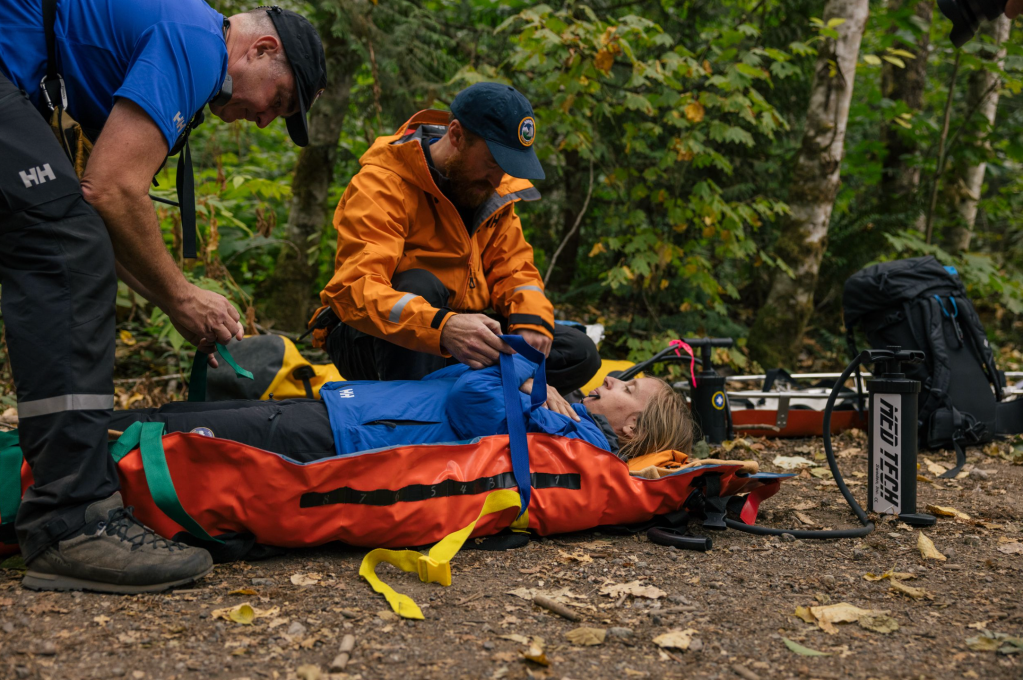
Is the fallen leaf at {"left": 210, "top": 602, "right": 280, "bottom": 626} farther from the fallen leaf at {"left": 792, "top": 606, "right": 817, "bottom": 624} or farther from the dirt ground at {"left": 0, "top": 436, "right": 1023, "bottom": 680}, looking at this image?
the fallen leaf at {"left": 792, "top": 606, "right": 817, "bottom": 624}

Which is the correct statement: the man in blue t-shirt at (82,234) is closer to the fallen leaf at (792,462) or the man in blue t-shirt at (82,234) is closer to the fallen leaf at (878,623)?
the fallen leaf at (878,623)

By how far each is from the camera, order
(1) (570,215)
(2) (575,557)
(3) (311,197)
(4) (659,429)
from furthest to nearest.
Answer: (1) (570,215)
(3) (311,197)
(4) (659,429)
(2) (575,557)

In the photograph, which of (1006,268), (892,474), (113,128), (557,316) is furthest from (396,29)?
(1006,268)

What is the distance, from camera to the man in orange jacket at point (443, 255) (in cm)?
288

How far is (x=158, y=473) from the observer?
6.93ft

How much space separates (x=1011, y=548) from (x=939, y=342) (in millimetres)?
1893

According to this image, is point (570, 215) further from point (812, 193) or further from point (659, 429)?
point (659, 429)

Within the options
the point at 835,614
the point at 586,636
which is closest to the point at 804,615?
the point at 835,614

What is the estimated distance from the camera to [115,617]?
178 centimetres

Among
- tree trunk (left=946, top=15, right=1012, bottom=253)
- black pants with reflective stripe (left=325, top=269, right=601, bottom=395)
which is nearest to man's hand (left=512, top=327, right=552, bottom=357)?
black pants with reflective stripe (left=325, top=269, right=601, bottom=395)

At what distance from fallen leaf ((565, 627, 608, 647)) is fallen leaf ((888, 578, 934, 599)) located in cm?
95

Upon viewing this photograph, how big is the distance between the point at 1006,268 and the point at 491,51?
6946mm

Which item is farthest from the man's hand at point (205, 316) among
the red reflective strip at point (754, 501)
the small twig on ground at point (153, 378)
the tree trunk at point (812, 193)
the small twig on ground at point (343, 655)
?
the tree trunk at point (812, 193)

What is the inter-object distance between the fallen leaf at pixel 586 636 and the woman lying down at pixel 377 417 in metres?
0.85
